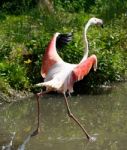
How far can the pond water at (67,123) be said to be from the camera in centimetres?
761

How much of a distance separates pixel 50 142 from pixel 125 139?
0.98 m

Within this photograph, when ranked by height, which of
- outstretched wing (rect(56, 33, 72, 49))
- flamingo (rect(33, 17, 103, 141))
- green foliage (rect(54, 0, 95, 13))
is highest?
outstretched wing (rect(56, 33, 72, 49))

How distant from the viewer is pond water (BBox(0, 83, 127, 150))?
7.61 metres

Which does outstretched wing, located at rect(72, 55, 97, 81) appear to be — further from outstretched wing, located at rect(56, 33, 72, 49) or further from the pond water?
outstretched wing, located at rect(56, 33, 72, 49)

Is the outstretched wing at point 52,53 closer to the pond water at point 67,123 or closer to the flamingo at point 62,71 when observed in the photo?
the flamingo at point 62,71

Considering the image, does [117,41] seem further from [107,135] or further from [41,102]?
[107,135]

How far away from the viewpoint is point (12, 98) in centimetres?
989

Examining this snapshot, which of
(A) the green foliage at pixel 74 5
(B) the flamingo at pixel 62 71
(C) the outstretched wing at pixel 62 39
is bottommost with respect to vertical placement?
(A) the green foliage at pixel 74 5

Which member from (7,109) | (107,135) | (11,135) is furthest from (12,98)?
(107,135)

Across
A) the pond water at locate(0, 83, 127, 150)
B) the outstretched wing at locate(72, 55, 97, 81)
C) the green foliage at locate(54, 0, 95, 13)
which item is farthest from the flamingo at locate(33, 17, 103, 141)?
the green foliage at locate(54, 0, 95, 13)

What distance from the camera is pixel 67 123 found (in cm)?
862

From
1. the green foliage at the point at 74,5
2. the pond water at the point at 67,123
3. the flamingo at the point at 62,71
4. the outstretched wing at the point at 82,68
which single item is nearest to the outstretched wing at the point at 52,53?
the flamingo at the point at 62,71

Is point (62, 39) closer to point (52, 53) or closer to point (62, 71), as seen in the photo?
point (52, 53)

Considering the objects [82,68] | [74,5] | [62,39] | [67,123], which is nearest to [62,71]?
[82,68]
